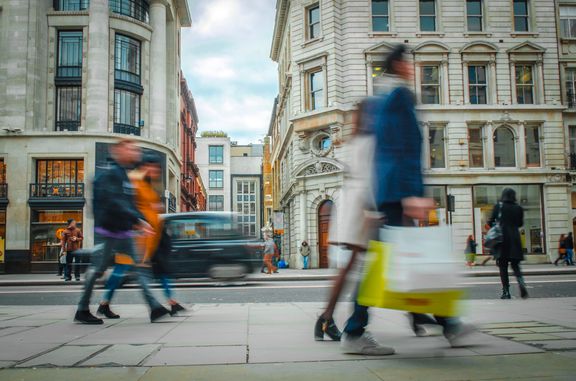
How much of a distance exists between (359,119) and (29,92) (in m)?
28.7

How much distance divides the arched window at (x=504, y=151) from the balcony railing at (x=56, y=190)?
22.5 m

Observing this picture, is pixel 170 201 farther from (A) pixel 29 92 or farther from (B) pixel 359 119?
(B) pixel 359 119

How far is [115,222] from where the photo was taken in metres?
5.82

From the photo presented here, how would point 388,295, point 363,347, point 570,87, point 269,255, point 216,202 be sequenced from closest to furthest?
1. point 388,295
2. point 363,347
3. point 269,255
4. point 570,87
5. point 216,202

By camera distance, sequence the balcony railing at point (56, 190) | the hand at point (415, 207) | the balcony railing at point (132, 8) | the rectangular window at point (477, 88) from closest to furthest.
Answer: the hand at point (415, 207) → the balcony railing at point (56, 190) → the rectangular window at point (477, 88) → the balcony railing at point (132, 8)

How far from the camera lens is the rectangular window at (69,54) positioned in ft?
98.0

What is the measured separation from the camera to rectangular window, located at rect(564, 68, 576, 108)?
31062 millimetres

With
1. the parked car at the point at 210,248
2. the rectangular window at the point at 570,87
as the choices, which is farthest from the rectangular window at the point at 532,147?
the parked car at the point at 210,248

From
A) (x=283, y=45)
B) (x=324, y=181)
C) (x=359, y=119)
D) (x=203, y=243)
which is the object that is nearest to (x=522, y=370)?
(x=359, y=119)

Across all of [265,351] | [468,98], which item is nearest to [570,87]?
[468,98]

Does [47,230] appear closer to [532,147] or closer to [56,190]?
[56,190]

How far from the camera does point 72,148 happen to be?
2878 centimetres

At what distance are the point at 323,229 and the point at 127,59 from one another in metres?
15.0

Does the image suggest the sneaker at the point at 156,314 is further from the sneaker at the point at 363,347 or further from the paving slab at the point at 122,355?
the sneaker at the point at 363,347
